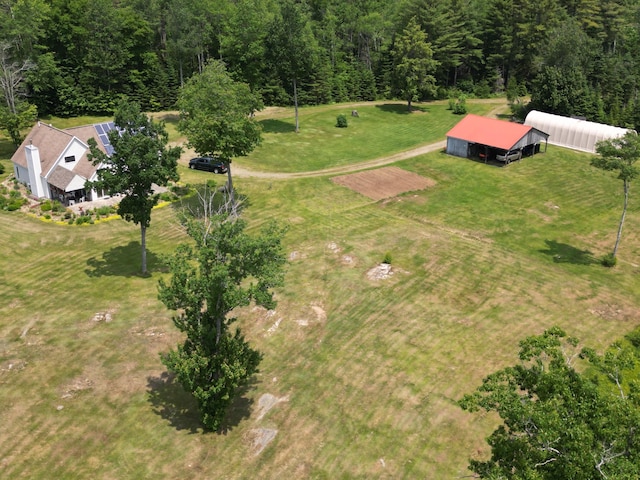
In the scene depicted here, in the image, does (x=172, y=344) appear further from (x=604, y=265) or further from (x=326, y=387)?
(x=604, y=265)

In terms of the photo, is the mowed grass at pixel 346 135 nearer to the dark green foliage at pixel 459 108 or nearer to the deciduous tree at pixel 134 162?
the dark green foliage at pixel 459 108

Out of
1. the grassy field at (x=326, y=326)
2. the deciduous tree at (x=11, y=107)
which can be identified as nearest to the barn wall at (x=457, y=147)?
the grassy field at (x=326, y=326)

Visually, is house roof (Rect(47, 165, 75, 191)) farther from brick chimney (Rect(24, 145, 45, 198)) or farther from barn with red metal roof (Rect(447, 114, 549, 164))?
barn with red metal roof (Rect(447, 114, 549, 164))

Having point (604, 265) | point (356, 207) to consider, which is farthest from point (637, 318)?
point (356, 207)

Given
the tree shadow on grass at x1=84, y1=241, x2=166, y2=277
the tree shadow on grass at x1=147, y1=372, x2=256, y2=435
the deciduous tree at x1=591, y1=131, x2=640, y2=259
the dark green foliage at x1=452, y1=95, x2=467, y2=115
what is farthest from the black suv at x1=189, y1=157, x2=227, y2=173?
the dark green foliage at x1=452, y1=95, x2=467, y2=115

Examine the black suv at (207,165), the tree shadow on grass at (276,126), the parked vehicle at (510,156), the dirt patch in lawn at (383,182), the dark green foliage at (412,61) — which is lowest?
the dirt patch in lawn at (383,182)

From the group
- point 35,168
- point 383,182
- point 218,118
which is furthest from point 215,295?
point 35,168
